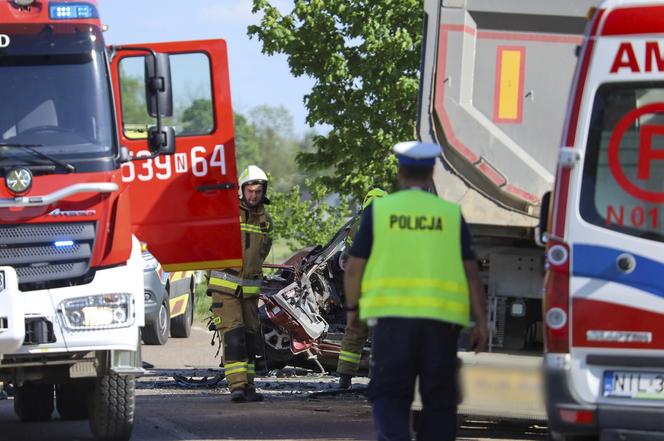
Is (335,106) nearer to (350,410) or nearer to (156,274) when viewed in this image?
(156,274)

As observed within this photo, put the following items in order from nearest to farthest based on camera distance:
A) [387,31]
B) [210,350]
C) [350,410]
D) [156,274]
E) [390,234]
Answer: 1. [390,234]
2. [350,410]
3. [156,274]
4. [210,350]
5. [387,31]

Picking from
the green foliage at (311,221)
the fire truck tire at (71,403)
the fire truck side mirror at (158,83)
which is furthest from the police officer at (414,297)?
the green foliage at (311,221)

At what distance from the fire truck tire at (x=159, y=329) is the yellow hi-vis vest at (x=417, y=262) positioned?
445 inches

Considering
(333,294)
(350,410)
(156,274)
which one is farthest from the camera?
(156,274)

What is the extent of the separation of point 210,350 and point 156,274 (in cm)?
177

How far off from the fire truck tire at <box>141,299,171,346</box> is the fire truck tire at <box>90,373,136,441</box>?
27.7 ft

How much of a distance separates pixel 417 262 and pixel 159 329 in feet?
38.6

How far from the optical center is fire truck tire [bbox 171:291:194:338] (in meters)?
21.0

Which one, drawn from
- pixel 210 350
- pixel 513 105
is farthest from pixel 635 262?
pixel 210 350

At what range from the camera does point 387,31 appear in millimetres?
23938

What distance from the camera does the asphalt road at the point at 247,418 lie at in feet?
34.6

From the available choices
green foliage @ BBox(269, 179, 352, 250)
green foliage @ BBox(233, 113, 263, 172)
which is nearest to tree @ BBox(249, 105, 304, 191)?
green foliage @ BBox(233, 113, 263, 172)

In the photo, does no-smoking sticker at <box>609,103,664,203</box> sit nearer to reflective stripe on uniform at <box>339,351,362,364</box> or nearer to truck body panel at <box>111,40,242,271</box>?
truck body panel at <box>111,40,242,271</box>

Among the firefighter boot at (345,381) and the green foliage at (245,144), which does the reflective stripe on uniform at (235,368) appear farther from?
the green foliage at (245,144)
